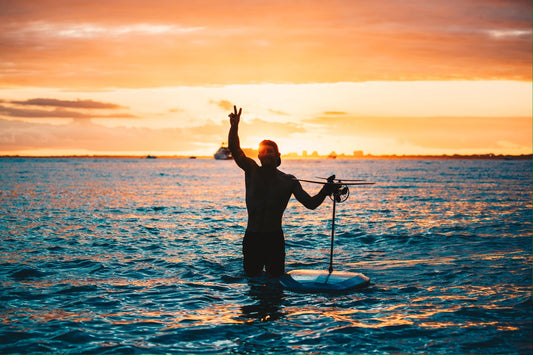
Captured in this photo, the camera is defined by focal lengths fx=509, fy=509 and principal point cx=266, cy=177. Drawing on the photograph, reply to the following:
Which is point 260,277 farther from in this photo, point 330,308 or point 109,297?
point 109,297

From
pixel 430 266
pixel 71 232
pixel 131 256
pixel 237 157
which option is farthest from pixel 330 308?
pixel 71 232

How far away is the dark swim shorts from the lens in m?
10.3

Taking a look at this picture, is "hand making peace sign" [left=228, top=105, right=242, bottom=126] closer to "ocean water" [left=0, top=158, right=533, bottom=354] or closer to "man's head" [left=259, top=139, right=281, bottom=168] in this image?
"man's head" [left=259, top=139, right=281, bottom=168]

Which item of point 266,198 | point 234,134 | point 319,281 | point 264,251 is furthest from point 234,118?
point 319,281

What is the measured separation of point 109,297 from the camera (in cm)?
1036

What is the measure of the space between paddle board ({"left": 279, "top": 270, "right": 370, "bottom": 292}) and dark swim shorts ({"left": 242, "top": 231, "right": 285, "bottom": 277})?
29 cm

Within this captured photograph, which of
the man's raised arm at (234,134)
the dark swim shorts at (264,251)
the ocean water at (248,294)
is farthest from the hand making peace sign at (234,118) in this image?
the ocean water at (248,294)

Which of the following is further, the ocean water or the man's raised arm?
the man's raised arm

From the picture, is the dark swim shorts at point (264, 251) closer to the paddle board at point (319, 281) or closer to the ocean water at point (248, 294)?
the paddle board at point (319, 281)

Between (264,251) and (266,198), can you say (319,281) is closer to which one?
(264,251)

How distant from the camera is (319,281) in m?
10.5

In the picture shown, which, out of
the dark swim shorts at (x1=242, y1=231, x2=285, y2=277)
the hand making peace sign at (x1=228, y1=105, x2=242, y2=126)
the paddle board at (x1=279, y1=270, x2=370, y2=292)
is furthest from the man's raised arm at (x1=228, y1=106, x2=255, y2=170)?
the paddle board at (x1=279, y1=270, x2=370, y2=292)

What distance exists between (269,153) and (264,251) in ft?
6.75

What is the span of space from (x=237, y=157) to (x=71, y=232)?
1388 cm
